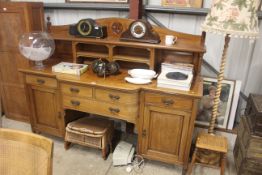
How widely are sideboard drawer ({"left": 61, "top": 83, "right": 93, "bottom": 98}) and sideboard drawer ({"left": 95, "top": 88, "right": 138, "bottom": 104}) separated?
75 mm

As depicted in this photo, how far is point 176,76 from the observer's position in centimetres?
173

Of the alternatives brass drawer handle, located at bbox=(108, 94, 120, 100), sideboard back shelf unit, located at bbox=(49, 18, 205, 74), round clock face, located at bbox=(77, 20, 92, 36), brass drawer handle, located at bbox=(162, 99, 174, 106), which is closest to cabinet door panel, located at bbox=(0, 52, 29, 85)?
sideboard back shelf unit, located at bbox=(49, 18, 205, 74)

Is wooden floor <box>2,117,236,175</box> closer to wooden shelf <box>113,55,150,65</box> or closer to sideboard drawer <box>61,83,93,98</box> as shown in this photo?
sideboard drawer <box>61,83,93,98</box>

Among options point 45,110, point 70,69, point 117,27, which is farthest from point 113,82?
point 45,110

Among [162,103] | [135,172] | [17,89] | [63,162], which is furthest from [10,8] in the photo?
[135,172]

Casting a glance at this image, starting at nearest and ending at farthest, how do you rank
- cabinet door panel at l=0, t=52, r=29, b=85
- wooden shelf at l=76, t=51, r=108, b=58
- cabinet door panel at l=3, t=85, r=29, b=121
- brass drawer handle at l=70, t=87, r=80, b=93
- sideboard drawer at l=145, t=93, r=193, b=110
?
sideboard drawer at l=145, t=93, r=193, b=110 < brass drawer handle at l=70, t=87, r=80, b=93 < wooden shelf at l=76, t=51, r=108, b=58 < cabinet door panel at l=0, t=52, r=29, b=85 < cabinet door panel at l=3, t=85, r=29, b=121

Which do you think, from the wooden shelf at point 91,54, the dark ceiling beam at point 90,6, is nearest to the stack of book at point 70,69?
the wooden shelf at point 91,54

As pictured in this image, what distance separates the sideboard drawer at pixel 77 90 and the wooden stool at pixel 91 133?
0.33 metres

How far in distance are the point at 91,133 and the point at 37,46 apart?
1000 millimetres

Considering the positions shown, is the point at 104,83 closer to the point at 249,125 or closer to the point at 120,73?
the point at 120,73

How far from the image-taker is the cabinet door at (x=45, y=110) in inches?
81.5

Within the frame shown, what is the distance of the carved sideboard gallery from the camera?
5.60 ft

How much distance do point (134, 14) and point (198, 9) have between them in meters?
0.57

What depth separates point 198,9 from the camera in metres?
1.93
